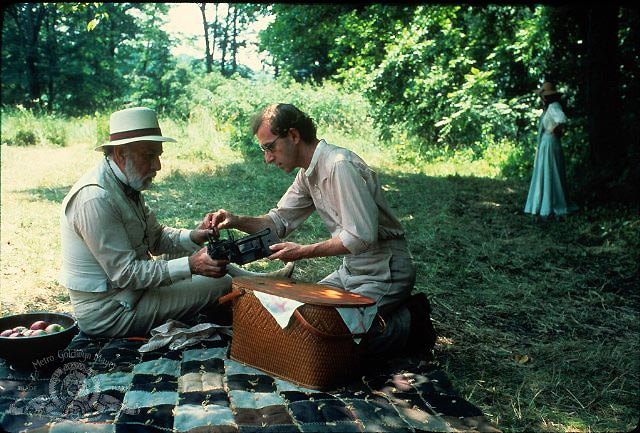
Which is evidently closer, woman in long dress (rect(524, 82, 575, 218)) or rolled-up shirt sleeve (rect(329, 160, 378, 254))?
rolled-up shirt sleeve (rect(329, 160, 378, 254))

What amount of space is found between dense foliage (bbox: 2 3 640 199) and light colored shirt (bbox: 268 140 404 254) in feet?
16.9

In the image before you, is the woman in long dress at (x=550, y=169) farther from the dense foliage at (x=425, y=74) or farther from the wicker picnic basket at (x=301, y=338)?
the wicker picnic basket at (x=301, y=338)

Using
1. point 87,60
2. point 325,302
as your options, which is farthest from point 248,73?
point 325,302

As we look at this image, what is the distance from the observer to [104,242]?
3525 mm

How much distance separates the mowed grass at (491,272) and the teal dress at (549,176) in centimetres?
29

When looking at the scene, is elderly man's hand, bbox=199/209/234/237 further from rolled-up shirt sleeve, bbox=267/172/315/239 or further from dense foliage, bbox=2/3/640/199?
dense foliage, bbox=2/3/640/199

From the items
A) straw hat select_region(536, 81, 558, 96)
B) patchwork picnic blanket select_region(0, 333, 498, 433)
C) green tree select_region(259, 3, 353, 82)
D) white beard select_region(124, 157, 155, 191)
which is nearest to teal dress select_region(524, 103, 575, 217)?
straw hat select_region(536, 81, 558, 96)

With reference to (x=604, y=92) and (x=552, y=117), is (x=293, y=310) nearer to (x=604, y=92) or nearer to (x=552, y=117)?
(x=552, y=117)

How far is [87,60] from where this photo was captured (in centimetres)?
2597

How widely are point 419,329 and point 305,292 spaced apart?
934 mm

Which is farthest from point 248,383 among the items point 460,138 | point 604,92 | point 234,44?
point 234,44

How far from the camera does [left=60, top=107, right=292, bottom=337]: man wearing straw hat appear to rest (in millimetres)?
3549

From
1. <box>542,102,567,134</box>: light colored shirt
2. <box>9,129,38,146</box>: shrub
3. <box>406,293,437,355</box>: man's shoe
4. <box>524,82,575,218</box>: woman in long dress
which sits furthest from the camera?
<box>9,129,38,146</box>: shrub

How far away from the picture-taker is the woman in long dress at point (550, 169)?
9102mm
